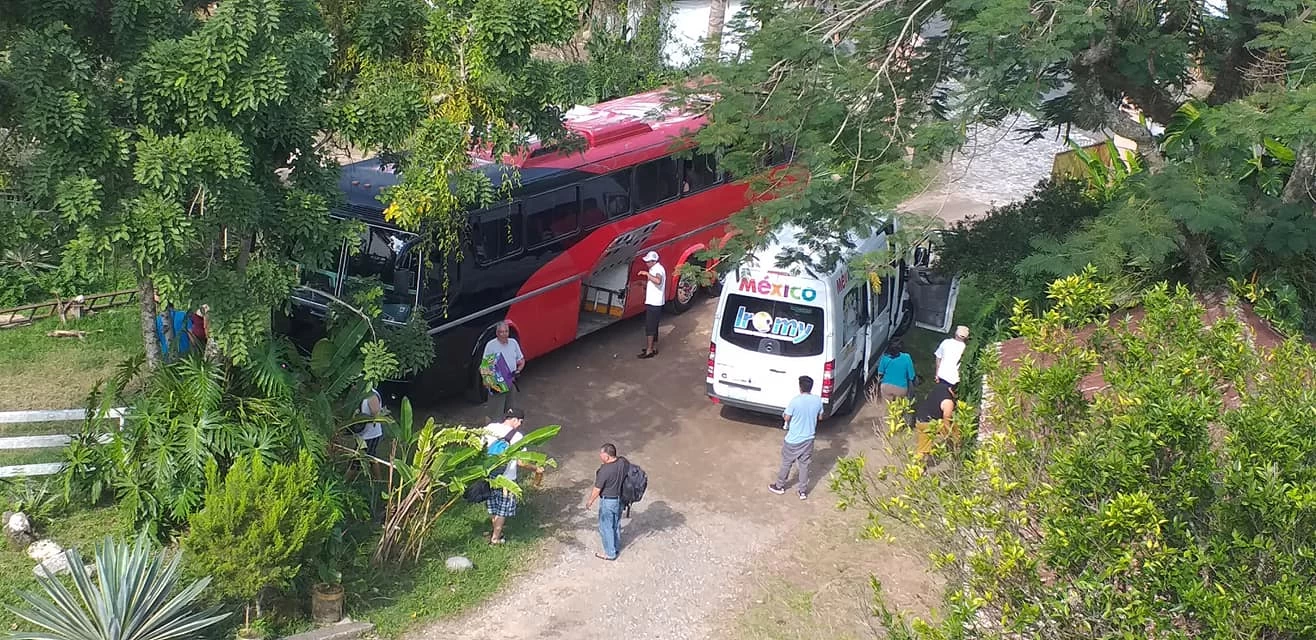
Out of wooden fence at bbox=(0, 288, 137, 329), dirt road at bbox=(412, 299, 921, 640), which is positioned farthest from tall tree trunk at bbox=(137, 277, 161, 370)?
wooden fence at bbox=(0, 288, 137, 329)

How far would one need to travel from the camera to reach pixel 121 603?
7215 mm

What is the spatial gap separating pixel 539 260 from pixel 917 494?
7.71 meters

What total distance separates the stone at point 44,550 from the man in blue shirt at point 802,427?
6.23 meters

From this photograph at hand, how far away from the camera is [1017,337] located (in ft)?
36.7

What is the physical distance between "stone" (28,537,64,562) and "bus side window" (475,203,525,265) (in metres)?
4.84

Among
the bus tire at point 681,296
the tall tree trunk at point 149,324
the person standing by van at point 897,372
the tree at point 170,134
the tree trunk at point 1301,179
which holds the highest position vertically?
the tree at point 170,134

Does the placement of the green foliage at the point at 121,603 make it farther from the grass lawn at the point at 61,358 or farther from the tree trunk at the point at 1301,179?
the tree trunk at the point at 1301,179

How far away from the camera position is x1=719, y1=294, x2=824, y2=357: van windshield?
11.9m

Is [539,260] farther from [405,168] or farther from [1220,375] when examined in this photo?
[1220,375]

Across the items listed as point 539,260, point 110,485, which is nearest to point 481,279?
point 539,260

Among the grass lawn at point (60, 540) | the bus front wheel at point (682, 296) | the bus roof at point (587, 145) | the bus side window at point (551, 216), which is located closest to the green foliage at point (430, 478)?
the grass lawn at point (60, 540)

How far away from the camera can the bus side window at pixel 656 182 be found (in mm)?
14375

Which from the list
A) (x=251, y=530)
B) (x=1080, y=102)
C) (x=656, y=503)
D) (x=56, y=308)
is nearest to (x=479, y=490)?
(x=656, y=503)

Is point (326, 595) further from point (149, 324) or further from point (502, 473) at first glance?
point (149, 324)
